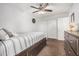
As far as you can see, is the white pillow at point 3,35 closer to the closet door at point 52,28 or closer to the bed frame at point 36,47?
the bed frame at point 36,47

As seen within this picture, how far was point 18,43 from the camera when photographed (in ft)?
4.37

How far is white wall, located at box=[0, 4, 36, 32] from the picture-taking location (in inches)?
50.1

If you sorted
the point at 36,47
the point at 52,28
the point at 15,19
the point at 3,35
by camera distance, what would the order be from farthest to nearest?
the point at 36,47
the point at 52,28
the point at 15,19
the point at 3,35

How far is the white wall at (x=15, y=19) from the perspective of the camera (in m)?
1.27

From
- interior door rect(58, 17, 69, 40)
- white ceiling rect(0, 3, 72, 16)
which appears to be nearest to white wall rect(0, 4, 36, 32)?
white ceiling rect(0, 3, 72, 16)

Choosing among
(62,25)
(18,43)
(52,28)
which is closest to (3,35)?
(18,43)

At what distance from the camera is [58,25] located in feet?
4.73

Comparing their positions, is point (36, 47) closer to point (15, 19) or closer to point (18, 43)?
point (18, 43)

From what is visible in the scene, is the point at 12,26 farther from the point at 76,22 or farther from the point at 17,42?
the point at 76,22

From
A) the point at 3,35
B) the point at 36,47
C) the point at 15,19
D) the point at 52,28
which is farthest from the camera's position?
the point at 36,47

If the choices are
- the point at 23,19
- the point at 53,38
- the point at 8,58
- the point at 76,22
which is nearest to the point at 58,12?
the point at 53,38

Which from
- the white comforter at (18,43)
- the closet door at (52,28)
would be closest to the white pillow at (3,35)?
the white comforter at (18,43)

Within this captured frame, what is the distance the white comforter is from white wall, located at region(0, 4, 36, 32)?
11 cm

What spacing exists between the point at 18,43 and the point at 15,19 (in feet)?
1.05
